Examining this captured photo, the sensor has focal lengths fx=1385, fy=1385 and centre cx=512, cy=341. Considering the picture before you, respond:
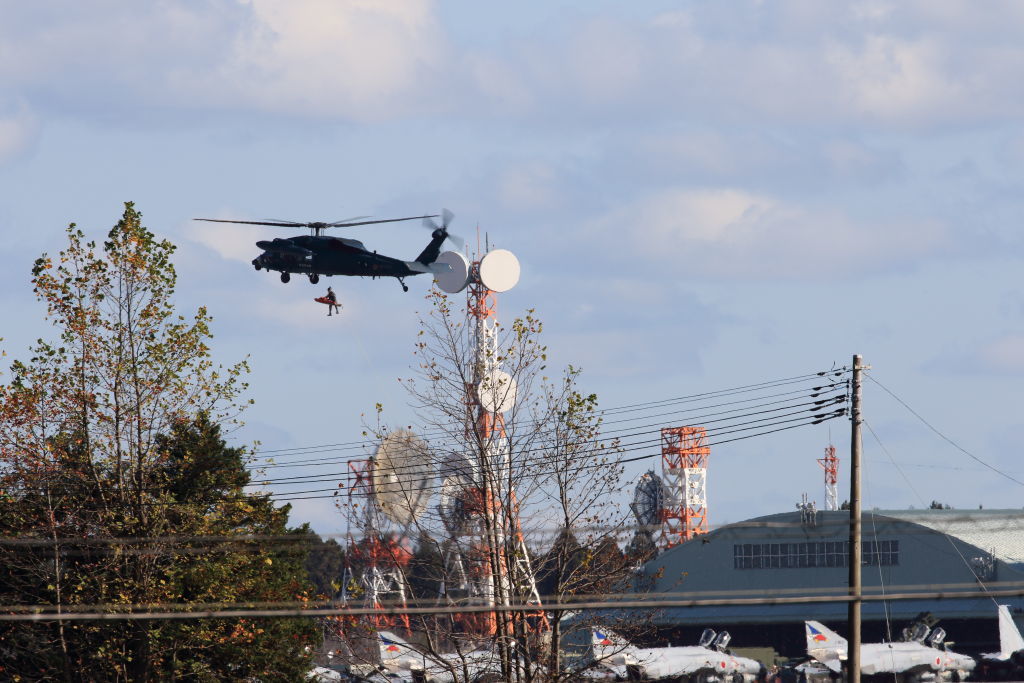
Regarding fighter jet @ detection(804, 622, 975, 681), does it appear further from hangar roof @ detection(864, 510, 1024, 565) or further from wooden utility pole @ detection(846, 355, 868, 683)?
wooden utility pole @ detection(846, 355, 868, 683)

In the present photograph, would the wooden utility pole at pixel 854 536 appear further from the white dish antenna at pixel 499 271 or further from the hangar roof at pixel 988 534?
the hangar roof at pixel 988 534

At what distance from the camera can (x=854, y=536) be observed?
27.7 m

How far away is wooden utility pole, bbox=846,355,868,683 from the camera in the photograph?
90.5ft

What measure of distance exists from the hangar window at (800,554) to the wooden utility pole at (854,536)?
63.7 metres

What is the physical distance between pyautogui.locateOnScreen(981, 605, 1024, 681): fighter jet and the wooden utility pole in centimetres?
5115

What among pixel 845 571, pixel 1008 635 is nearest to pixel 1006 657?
pixel 1008 635

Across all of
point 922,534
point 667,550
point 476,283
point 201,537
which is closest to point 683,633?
point 667,550

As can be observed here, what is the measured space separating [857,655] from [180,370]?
16.0 meters

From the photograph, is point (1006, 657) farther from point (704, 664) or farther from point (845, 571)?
point (704, 664)

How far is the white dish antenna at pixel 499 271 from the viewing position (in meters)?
63.1

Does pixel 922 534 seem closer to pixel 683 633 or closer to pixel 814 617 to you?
pixel 814 617

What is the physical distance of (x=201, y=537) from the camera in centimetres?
2811

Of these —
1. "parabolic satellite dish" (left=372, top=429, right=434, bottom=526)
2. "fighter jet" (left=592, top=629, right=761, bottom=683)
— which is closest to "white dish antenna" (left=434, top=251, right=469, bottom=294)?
"fighter jet" (left=592, top=629, right=761, bottom=683)

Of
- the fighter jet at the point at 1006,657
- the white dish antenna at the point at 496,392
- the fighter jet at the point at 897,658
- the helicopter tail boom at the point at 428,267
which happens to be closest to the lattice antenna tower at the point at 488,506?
the white dish antenna at the point at 496,392
